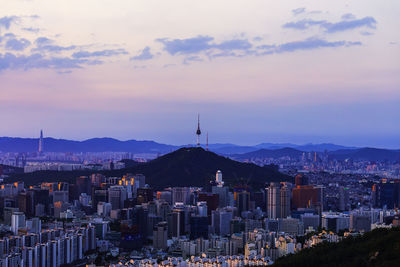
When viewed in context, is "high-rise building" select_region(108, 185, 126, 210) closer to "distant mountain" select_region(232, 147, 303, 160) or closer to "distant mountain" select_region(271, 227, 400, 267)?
"distant mountain" select_region(271, 227, 400, 267)

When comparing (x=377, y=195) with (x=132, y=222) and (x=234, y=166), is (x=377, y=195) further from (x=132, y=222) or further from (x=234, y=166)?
(x=132, y=222)

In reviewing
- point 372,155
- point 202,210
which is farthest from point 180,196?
point 372,155

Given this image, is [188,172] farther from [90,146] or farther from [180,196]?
[90,146]

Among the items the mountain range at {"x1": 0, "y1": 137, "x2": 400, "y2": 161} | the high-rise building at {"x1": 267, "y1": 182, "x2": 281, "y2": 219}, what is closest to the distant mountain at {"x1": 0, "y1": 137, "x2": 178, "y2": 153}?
the mountain range at {"x1": 0, "y1": 137, "x2": 400, "y2": 161}

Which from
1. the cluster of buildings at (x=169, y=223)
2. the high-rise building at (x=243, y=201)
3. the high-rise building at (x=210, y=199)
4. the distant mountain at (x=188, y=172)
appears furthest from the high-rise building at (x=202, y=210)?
the distant mountain at (x=188, y=172)

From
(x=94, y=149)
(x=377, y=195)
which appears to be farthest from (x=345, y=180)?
(x=94, y=149)

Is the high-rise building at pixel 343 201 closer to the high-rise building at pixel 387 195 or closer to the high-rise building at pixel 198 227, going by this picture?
the high-rise building at pixel 387 195
